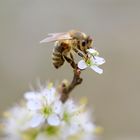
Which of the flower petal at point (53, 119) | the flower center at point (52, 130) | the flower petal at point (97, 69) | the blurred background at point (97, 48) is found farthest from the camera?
the blurred background at point (97, 48)

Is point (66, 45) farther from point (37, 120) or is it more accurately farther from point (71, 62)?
point (37, 120)

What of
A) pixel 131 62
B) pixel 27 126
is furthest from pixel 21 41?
pixel 27 126

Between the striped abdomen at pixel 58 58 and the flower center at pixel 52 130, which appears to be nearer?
the striped abdomen at pixel 58 58

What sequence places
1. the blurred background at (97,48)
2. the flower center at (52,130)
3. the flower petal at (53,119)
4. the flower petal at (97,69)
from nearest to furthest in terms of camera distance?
the flower petal at (97,69), the flower petal at (53,119), the flower center at (52,130), the blurred background at (97,48)

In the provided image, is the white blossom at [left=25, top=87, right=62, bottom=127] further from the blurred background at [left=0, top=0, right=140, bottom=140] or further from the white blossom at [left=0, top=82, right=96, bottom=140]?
the blurred background at [left=0, top=0, right=140, bottom=140]

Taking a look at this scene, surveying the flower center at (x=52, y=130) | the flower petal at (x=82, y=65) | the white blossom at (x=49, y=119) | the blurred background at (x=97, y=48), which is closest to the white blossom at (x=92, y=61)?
the flower petal at (x=82, y=65)

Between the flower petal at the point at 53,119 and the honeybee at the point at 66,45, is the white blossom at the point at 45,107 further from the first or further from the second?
the honeybee at the point at 66,45

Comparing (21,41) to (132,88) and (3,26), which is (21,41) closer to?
(3,26)

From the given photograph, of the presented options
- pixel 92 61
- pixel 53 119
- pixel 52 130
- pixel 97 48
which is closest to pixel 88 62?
pixel 92 61
